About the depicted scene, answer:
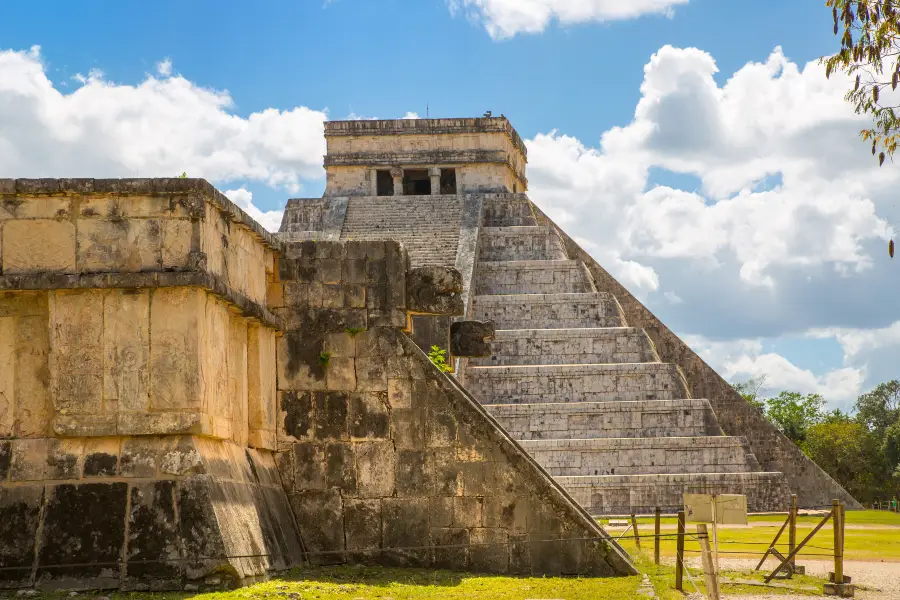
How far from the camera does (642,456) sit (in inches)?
1054

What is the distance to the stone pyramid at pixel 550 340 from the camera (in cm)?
2669

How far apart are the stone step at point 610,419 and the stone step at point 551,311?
13.1ft

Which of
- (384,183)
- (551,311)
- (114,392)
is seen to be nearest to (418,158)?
(384,183)

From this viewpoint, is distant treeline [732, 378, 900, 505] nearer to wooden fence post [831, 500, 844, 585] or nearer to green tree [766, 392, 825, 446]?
green tree [766, 392, 825, 446]

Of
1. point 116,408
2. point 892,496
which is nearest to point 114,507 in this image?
point 116,408

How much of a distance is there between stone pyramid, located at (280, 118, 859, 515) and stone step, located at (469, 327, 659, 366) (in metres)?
0.03

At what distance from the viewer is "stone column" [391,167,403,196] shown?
39531 millimetres

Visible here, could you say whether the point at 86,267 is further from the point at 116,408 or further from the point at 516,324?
the point at 516,324

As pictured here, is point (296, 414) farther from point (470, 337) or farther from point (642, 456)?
point (642, 456)

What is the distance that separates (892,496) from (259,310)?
4301 cm

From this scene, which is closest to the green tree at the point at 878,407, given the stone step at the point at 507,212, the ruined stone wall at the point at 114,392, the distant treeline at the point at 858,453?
the distant treeline at the point at 858,453

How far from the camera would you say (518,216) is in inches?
1490

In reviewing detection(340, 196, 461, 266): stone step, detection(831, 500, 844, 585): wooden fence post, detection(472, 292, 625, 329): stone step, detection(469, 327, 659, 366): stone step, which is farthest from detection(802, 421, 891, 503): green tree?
detection(831, 500, 844, 585): wooden fence post

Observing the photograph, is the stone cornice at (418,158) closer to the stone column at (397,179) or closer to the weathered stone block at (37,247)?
the stone column at (397,179)
